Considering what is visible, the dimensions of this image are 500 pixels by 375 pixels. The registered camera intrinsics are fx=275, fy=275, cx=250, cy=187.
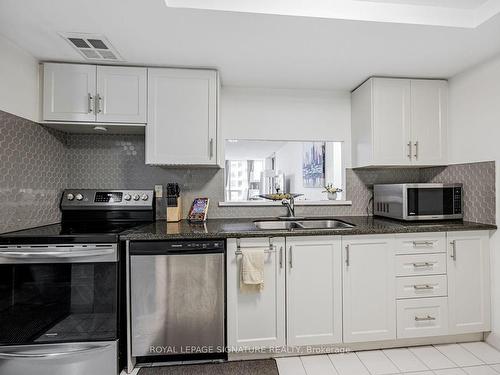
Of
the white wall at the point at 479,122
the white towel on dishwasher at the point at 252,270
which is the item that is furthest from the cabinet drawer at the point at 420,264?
the white towel on dishwasher at the point at 252,270

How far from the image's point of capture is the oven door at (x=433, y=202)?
88.6 inches

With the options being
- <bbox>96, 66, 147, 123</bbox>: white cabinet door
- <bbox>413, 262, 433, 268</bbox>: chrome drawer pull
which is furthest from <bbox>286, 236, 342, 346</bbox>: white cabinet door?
<bbox>96, 66, 147, 123</bbox>: white cabinet door

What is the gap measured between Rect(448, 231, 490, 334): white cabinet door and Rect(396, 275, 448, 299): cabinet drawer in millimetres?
68

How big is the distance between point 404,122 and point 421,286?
137cm

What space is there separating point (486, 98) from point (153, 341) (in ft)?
9.94

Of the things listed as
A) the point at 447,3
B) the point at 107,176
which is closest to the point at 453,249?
the point at 447,3

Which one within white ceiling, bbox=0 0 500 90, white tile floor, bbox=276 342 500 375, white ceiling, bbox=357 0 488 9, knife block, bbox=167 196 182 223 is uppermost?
white ceiling, bbox=357 0 488 9

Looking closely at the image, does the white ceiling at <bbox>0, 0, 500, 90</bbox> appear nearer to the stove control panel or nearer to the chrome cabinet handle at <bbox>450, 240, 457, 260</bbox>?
the stove control panel

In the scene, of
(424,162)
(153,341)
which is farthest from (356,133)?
(153,341)

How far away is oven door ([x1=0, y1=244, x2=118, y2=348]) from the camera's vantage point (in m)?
1.68

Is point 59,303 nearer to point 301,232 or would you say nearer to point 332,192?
point 301,232

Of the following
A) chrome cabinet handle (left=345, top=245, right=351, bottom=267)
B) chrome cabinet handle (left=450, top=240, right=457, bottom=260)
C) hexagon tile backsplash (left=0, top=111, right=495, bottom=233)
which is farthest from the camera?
chrome cabinet handle (left=450, top=240, right=457, bottom=260)

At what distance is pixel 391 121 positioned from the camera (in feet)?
7.92

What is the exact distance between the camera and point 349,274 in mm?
2002
